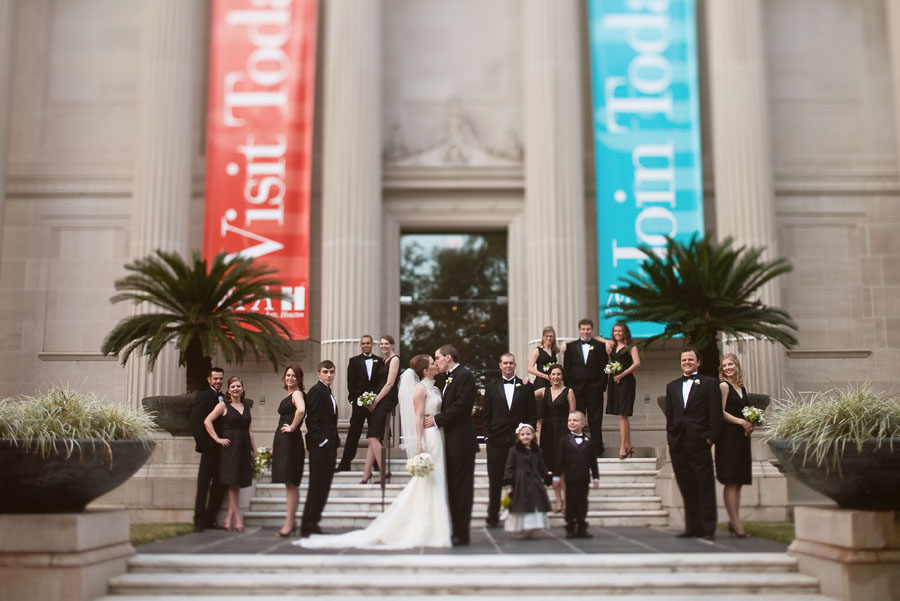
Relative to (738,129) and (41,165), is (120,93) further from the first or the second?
(738,129)

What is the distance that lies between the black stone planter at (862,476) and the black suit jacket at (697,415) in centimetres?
227

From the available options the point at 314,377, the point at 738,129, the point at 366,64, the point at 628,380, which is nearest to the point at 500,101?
the point at 366,64

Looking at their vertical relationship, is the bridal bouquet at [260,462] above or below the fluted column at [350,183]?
below

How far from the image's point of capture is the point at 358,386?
1462 cm

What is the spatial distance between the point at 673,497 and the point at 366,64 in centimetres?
1123

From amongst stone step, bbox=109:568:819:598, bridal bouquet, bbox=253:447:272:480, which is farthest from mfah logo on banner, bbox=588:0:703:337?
stone step, bbox=109:568:819:598

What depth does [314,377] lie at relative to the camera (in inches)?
810

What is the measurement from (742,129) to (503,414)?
10.5 meters

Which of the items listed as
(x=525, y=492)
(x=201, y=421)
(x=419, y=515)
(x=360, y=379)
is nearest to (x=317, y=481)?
(x=419, y=515)

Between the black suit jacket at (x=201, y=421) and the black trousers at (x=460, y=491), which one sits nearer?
the black trousers at (x=460, y=491)

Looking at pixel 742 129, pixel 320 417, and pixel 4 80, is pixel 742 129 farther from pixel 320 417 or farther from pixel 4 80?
pixel 4 80

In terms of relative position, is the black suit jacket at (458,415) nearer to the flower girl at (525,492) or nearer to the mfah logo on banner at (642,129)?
the flower girl at (525,492)

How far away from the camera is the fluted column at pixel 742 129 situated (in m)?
19.7

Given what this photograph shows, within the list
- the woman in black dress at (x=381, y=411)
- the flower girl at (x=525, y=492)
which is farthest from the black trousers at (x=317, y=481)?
the woman in black dress at (x=381, y=411)
